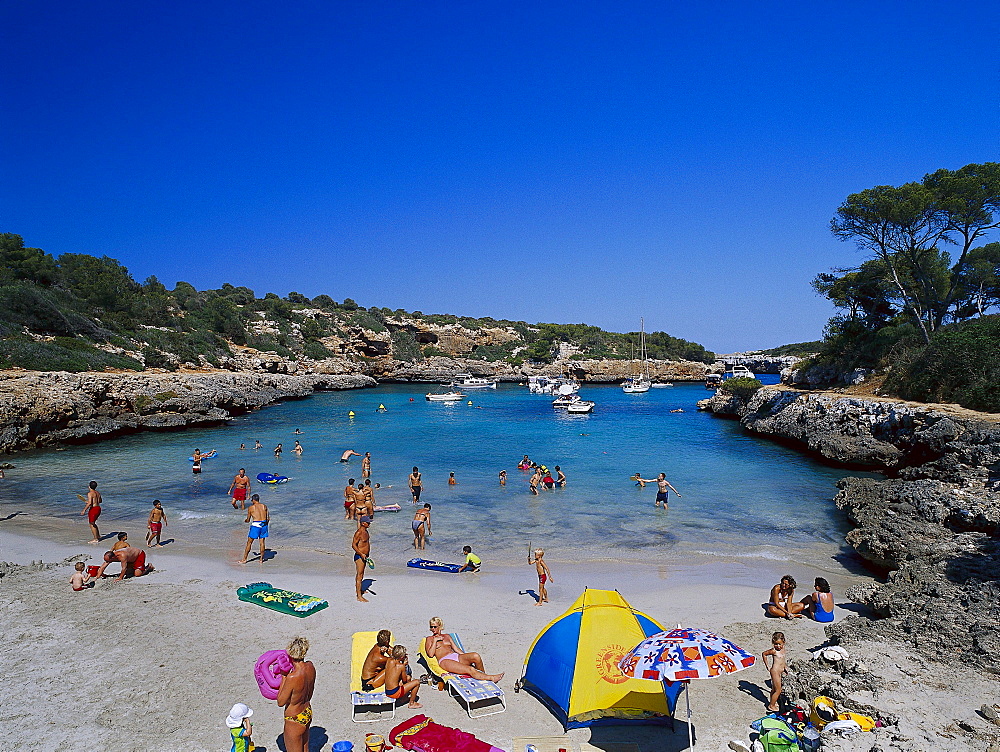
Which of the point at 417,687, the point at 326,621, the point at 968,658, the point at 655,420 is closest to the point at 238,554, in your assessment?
the point at 326,621

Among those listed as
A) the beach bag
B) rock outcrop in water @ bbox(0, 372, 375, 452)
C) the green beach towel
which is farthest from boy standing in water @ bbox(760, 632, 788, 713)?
rock outcrop in water @ bbox(0, 372, 375, 452)

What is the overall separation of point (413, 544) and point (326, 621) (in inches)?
189

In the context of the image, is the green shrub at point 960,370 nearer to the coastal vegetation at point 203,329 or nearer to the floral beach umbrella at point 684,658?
the floral beach umbrella at point 684,658

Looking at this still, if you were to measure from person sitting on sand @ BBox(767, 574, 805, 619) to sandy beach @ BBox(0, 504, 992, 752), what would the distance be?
7.8 inches

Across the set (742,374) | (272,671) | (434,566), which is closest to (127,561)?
(434,566)

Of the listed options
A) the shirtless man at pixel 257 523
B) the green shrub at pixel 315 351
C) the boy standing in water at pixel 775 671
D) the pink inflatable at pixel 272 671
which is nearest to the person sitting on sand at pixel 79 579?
the shirtless man at pixel 257 523

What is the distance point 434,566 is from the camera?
1083 cm

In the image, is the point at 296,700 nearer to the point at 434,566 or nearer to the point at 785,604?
the point at 434,566

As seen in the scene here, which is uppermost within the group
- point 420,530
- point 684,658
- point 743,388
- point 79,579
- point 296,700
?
point 743,388

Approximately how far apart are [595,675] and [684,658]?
4.00 ft

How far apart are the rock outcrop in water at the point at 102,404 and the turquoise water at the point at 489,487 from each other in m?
1.53

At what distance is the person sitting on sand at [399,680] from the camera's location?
575cm

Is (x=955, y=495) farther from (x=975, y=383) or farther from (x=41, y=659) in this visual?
(x=41, y=659)

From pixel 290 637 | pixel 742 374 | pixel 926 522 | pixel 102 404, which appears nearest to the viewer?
pixel 290 637
